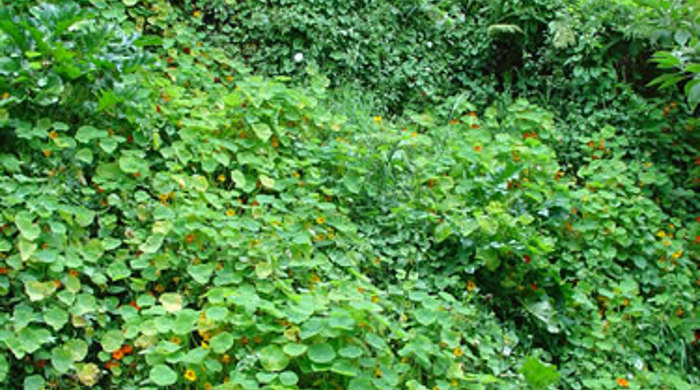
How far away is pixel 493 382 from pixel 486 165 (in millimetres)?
1363

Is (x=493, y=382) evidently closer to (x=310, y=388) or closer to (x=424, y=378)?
(x=424, y=378)

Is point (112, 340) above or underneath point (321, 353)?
underneath

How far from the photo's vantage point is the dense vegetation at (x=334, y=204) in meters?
2.75

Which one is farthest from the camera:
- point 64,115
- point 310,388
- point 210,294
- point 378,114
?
point 378,114

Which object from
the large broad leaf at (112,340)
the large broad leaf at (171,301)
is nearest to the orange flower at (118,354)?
the large broad leaf at (112,340)

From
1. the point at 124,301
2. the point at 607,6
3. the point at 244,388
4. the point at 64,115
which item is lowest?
the point at 124,301

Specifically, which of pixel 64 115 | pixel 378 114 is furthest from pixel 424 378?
pixel 378 114

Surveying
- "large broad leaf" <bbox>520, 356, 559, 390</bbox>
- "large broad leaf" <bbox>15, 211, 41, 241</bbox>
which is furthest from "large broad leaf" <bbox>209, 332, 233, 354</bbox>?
"large broad leaf" <bbox>520, 356, 559, 390</bbox>

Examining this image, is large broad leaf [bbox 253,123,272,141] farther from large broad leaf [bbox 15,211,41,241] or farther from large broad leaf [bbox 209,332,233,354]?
large broad leaf [bbox 209,332,233,354]

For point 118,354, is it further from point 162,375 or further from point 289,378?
point 289,378

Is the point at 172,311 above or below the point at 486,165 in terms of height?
below

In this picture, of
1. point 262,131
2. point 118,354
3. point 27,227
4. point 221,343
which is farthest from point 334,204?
point 27,227

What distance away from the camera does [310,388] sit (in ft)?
8.69

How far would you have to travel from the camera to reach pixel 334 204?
149 inches
